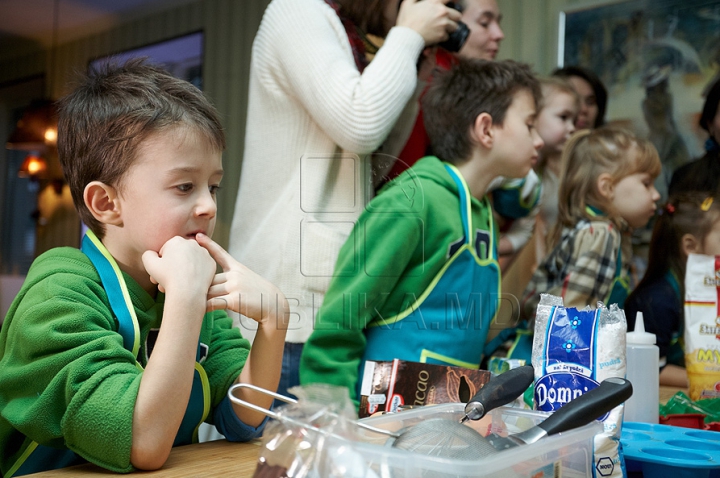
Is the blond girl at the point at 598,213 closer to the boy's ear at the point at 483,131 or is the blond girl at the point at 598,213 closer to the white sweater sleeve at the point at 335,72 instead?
the boy's ear at the point at 483,131

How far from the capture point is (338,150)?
4.23ft

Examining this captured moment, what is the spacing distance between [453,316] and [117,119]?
0.73 meters

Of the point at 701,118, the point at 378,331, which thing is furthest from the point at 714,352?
the point at 701,118

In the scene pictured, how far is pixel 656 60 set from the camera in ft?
5.96

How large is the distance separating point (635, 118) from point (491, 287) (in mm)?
821

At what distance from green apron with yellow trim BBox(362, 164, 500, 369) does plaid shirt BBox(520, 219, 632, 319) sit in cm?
26

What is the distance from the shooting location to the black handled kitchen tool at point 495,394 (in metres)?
0.53

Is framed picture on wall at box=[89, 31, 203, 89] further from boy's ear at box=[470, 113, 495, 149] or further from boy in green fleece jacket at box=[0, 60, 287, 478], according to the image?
boy in green fleece jacket at box=[0, 60, 287, 478]

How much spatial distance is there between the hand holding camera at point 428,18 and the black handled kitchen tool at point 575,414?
96cm

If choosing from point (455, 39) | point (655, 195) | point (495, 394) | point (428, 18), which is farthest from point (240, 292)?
point (655, 195)

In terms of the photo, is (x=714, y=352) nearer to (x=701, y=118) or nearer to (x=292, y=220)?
(x=292, y=220)

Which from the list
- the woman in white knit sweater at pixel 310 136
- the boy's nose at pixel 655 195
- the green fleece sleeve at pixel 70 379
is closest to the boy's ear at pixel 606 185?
the boy's nose at pixel 655 195

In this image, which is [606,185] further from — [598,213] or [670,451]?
[670,451]

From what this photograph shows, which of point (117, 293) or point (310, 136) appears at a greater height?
point (310, 136)
